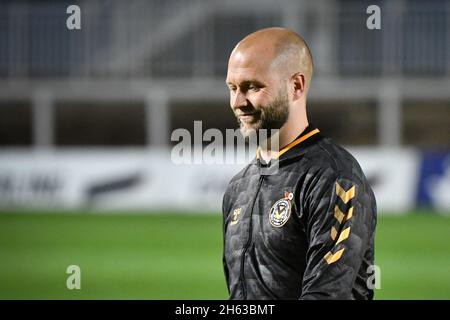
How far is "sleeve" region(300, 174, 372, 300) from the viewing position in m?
2.60

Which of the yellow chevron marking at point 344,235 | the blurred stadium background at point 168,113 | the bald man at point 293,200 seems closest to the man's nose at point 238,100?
the bald man at point 293,200

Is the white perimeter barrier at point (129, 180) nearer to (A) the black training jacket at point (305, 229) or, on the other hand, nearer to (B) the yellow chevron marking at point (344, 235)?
(A) the black training jacket at point (305, 229)

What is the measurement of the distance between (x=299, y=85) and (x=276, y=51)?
15cm

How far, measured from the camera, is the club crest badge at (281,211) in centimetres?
269

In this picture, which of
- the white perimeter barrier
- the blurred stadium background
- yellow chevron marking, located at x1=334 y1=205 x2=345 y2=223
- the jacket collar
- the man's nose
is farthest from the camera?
the white perimeter barrier

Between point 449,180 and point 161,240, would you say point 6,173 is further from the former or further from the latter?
point 449,180

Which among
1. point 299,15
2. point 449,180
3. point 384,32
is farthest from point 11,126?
point 449,180

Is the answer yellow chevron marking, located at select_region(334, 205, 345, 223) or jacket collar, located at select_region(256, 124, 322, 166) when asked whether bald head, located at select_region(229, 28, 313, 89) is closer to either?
jacket collar, located at select_region(256, 124, 322, 166)

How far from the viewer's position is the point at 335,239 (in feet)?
8.56

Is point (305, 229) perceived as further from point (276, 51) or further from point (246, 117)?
point (276, 51)

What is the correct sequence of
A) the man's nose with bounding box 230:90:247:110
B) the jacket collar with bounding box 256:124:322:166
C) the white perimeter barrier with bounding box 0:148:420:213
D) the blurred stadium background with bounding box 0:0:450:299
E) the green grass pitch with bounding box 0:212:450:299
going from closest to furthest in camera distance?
the man's nose with bounding box 230:90:247:110, the jacket collar with bounding box 256:124:322:166, the green grass pitch with bounding box 0:212:450:299, the blurred stadium background with bounding box 0:0:450:299, the white perimeter barrier with bounding box 0:148:420:213

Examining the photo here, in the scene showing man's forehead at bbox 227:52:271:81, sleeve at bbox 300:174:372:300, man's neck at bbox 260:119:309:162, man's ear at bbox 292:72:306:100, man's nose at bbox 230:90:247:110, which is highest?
man's forehead at bbox 227:52:271:81

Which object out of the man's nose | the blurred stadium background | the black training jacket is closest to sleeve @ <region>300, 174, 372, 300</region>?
the black training jacket
